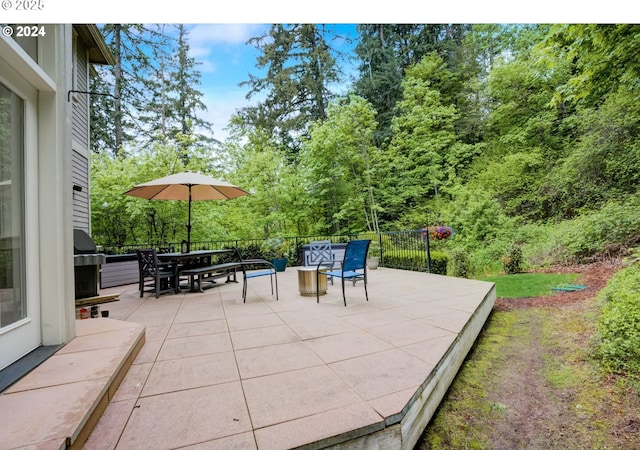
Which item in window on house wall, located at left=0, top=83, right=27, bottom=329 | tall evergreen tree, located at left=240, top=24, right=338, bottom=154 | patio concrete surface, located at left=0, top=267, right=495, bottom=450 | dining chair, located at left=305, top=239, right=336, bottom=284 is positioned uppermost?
tall evergreen tree, located at left=240, top=24, right=338, bottom=154

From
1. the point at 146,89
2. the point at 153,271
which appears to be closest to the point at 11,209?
the point at 153,271

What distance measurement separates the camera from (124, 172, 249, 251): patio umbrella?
204 inches

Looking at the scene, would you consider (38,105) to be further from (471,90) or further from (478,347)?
(471,90)

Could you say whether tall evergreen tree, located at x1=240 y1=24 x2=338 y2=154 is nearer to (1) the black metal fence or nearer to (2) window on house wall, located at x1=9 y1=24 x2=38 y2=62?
(1) the black metal fence

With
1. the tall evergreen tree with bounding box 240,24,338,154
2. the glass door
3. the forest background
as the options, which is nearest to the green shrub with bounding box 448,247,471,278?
the forest background

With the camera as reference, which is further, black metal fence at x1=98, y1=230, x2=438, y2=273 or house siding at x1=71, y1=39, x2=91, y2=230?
black metal fence at x1=98, y1=230, x2=438, y2=273

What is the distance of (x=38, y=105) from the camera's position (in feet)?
7.17

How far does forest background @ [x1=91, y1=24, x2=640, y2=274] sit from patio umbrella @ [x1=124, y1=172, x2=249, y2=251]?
3.12 meters

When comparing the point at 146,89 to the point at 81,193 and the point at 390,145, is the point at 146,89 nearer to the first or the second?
the point at 81,193

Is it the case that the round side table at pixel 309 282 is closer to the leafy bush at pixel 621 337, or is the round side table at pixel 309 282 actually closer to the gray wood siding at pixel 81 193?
the leafy bush at pixel 621 337

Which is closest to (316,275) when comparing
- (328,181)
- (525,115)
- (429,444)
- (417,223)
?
(429,444)

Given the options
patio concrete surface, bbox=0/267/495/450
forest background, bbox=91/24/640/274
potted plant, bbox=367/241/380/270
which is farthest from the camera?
forest background, bbox=91/24/640/274

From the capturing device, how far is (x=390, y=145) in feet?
39.4

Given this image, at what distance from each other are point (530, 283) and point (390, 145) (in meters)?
7.52
